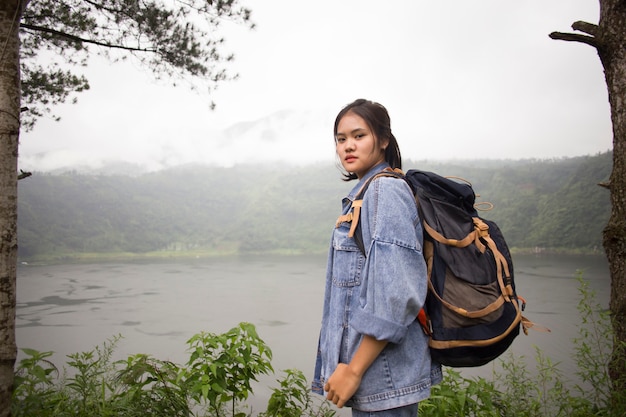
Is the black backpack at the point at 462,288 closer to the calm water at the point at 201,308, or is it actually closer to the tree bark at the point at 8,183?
the tree bark at the point at 8,183

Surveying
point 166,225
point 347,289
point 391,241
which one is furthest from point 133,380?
point 166,225

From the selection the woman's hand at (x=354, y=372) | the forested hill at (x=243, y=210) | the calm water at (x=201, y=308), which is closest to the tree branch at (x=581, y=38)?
the woman's hand at (x=354, y=372)

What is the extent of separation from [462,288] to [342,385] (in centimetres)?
36

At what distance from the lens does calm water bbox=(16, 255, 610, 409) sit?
7.89 meters

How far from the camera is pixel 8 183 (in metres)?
1.60

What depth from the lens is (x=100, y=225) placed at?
33844mm

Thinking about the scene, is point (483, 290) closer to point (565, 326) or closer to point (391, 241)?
point (391, 241)

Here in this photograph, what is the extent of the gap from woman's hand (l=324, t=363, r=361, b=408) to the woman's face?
522 millimetres

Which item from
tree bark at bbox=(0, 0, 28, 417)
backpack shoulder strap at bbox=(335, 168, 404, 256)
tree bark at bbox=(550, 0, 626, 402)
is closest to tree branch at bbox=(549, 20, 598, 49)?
tree bark at bbox=(550, 0, 626, 402)

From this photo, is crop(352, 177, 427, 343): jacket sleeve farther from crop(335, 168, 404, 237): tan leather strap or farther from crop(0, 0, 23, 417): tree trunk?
crop(0, 0, 23, 417): tree trunk

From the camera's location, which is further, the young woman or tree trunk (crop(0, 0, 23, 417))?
tree trunk (crop(0, 0, 23, 417))

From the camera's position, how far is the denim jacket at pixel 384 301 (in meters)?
0.87

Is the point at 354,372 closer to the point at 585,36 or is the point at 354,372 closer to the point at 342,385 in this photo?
the point at 342,385

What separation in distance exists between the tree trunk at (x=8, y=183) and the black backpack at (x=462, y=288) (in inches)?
57.4
